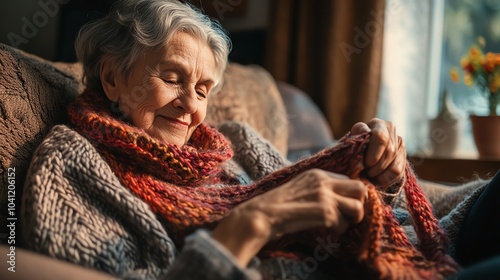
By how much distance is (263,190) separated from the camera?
42.4 inches

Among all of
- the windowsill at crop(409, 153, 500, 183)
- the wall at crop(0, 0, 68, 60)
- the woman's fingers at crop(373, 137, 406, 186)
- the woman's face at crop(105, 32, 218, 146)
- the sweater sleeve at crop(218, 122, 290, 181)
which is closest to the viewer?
→ the woman's fingers at crop(373, 137, 406, 186)

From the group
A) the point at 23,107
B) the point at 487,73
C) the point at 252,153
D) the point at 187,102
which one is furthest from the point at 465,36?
the point at 23,107

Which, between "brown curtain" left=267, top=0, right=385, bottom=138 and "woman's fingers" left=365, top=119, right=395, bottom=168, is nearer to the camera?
"woman's fingers" left=365, top=119, right=395, bottom=168

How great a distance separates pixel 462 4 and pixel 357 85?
70 cm

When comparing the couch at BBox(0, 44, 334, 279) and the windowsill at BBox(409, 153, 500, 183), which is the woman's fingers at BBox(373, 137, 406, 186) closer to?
the couch at BBox(0, 44, 334, 279)

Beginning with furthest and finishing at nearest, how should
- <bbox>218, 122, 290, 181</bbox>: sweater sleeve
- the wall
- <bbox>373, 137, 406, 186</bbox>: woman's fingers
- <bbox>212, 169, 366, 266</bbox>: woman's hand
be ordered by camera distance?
the wall < <bbox>218, 122, 290, 181</bbox>: sweater sleeve < <bbox>373, 137, 406, 186</bbox>: woman's fingers < <bbox>212, 169, 366, 266</bbox>: woman's hand

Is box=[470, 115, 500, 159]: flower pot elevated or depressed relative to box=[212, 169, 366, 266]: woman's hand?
depressed

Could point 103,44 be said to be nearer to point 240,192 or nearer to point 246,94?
point 240,192

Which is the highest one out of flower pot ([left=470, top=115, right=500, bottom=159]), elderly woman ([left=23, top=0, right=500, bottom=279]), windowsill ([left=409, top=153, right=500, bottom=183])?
elderly woman ([left=23, top=0, right=500, bottom=279])

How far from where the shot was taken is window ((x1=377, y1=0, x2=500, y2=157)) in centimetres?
254

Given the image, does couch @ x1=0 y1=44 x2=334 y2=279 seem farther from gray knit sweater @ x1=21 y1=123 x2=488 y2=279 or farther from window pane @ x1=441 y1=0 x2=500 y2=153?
window pane @ x1=441 y1=0 x2=500 y2=153

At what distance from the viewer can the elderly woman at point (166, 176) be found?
831 millimetres

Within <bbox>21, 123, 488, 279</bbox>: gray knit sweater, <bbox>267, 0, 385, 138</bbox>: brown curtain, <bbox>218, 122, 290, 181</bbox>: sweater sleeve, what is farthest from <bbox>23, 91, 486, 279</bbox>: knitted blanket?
<bbox>267, 0, 385, 138</bbox>: brown curtain

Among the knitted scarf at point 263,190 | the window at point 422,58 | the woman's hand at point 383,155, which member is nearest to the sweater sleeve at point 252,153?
the knitted scarf at point 263,190
